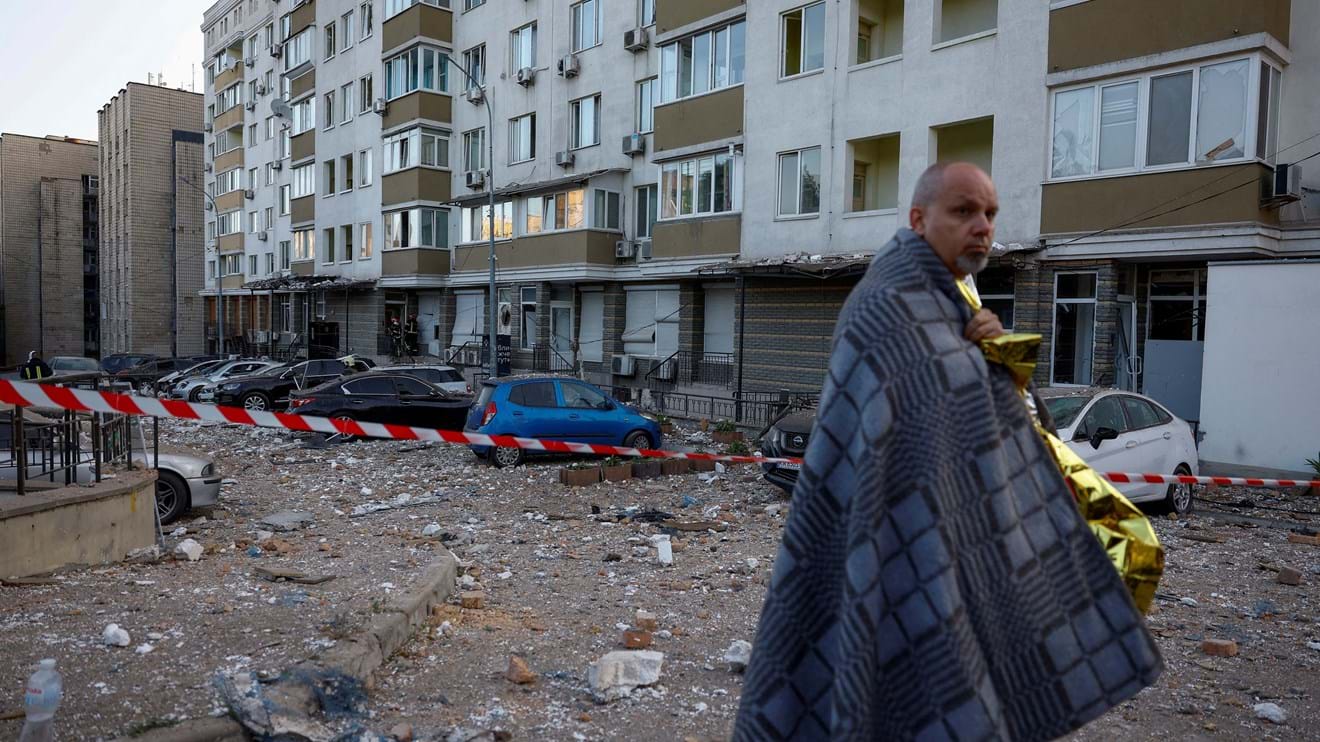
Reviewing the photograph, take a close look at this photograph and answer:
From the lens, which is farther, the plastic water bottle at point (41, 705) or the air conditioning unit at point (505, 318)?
the air conditioning unit at point (505, 318)

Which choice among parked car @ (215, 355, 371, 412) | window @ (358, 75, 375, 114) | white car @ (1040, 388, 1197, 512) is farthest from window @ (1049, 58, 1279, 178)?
window @ (358, 75, 375, 114)

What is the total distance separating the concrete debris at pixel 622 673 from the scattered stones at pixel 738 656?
1.61 feet

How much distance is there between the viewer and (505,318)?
31.5 m

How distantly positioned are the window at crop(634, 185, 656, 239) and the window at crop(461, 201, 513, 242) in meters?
5.37

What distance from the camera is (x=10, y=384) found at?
5586mm

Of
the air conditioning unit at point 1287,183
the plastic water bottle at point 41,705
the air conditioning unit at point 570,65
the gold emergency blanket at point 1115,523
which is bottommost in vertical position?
the plastic water bottle at point 41,705

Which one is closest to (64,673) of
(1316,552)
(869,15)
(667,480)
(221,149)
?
(667,480)

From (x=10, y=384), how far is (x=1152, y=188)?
1537cm

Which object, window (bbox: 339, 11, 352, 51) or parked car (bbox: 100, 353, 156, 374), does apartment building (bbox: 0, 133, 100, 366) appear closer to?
parked car (bbox: 100, 353, 156, 374)

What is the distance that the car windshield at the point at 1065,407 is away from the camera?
1037cm

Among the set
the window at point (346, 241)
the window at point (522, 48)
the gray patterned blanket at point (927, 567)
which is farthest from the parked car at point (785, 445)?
the window at point (346, 241)

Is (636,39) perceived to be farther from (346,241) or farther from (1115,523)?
(1115,523)

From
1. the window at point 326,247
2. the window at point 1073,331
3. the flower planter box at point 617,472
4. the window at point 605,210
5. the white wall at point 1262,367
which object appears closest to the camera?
the white wall at point 1262,367

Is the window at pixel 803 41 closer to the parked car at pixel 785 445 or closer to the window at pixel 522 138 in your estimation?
the parked car at pixel 785 445
